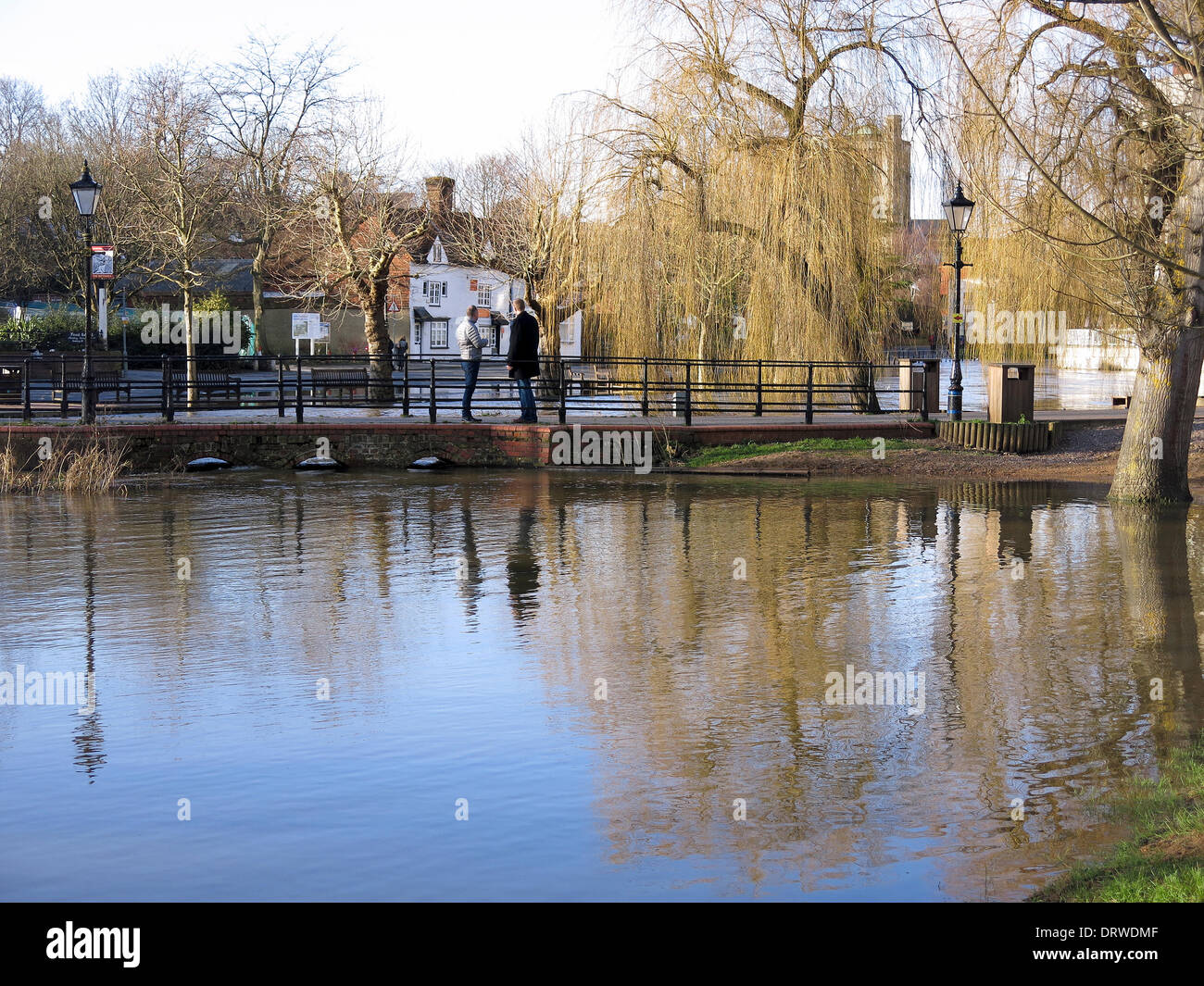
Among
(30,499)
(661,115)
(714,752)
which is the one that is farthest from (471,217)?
(714,752)

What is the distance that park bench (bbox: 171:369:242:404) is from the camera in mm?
24223

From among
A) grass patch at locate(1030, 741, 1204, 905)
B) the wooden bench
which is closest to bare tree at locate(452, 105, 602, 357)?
the wooden bench

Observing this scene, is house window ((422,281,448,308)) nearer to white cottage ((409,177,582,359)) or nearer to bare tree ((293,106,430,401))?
white cottage ((409,177,582,359))

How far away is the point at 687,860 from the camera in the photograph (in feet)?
18.2

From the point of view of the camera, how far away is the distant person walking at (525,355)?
22.9 metres

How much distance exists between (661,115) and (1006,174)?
655cm

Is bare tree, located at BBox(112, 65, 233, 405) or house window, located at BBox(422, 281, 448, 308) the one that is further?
house window, located at BBox(422, 281, 448, 308)

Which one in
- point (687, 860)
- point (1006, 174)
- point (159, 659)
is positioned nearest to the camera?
point (687, 860)

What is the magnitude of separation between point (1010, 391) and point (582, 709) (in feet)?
57.6

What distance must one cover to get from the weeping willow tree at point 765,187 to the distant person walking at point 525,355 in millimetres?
4203

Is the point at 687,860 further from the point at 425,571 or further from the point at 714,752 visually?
the point at 425,571

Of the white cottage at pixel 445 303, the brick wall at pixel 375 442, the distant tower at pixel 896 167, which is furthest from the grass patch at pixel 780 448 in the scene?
the white cottage at pixel 445 303

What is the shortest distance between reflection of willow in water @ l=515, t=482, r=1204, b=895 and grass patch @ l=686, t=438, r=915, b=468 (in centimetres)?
674
